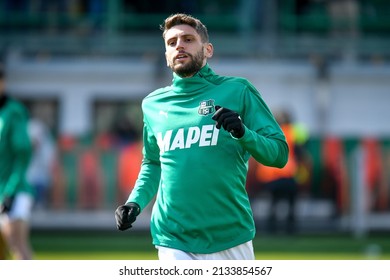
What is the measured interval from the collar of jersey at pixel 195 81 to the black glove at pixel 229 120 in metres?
0.53

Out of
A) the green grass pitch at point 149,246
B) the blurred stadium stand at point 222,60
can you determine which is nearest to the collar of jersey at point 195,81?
the green grass pitch at point 149,246

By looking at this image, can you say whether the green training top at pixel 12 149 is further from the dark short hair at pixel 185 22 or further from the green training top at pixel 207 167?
the dark short hair at pixel 185 22

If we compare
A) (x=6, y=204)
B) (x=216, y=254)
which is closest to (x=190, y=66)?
(x=216, y=254)

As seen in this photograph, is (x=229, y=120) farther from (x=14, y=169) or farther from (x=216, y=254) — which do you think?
(x=14, y=169)

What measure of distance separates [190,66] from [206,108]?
0.81ft

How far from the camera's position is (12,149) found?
9906 mm

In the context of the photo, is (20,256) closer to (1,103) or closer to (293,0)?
(1,103)

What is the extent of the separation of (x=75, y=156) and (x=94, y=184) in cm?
69

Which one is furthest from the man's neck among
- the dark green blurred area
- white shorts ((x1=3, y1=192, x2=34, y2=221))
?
the dark green blurred area

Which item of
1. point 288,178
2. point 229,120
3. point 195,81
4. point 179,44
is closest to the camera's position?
point 229,120

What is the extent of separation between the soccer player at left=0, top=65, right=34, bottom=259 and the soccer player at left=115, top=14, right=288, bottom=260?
13.2ft

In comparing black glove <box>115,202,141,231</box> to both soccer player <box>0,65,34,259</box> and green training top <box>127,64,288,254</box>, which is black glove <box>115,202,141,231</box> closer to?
green training top <box>127,64,288,254</box>

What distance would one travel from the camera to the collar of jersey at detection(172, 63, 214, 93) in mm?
6012

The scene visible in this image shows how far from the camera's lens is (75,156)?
2027 centimetres
